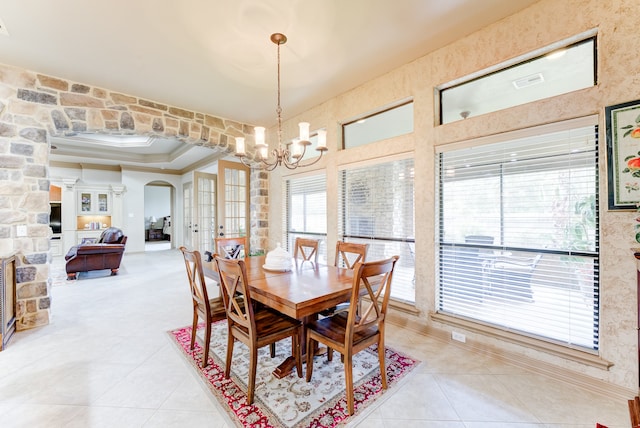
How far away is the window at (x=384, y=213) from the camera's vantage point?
10.0 feet

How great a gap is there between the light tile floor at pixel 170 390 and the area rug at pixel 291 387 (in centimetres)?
9

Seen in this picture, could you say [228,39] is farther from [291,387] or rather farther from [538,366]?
[538,366]

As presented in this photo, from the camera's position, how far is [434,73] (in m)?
2.75

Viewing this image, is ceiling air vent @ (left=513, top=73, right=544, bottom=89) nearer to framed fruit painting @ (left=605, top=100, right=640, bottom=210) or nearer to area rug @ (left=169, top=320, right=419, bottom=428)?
framed fruit painting @ (left=605, top=100, right=640, bottom=210)

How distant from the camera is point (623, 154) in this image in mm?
1824

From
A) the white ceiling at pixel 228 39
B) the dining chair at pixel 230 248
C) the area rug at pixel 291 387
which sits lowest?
the area rug at pixel 291 387

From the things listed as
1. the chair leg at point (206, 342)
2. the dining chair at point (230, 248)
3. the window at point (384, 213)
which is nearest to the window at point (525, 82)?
the window at point (384, 213)

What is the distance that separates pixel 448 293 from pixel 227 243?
2.55m

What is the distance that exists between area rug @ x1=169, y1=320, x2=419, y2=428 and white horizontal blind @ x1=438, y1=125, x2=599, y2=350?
37.7 inches

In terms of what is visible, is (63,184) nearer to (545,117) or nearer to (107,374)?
(107,374)

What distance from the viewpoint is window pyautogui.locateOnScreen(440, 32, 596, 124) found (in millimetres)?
2059

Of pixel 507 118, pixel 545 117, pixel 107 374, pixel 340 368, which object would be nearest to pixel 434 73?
pixel 507 118

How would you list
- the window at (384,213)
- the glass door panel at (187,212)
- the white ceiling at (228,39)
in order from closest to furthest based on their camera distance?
the white ceiling at (228,39), the window at (384,213), the glass door panel at (187,212)

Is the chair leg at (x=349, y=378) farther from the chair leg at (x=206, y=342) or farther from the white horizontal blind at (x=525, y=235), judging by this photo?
the white horizontal blind at (x=525, y=235)
